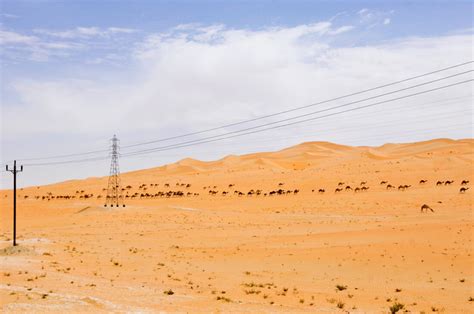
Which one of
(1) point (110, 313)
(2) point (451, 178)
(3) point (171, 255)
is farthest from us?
(2) point (451, 178)

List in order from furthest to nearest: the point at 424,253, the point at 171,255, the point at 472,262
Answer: the point at 171,255 < the point at 424,253 < the point at 472,262

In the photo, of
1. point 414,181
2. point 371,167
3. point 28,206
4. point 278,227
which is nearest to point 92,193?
point 28,206

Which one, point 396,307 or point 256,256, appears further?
point 256,256

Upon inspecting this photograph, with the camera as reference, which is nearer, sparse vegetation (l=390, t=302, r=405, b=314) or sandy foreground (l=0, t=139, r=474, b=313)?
sparse vegetation (l=390, t=302, r=405, b=314)

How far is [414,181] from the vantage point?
7469cm

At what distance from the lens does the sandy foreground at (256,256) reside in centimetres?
1873

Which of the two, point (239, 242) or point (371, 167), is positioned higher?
point (371, 167)

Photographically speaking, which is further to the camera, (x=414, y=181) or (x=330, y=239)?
(x=414, y=181)

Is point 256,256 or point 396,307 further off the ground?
point 256,256

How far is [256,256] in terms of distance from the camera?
29.8 metres

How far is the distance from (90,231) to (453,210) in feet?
102

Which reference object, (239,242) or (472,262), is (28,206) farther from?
(472,262)

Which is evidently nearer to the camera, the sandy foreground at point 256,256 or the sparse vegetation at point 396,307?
the sparse vegetation at point 396,307

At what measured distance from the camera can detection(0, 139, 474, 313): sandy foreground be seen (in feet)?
61.5
